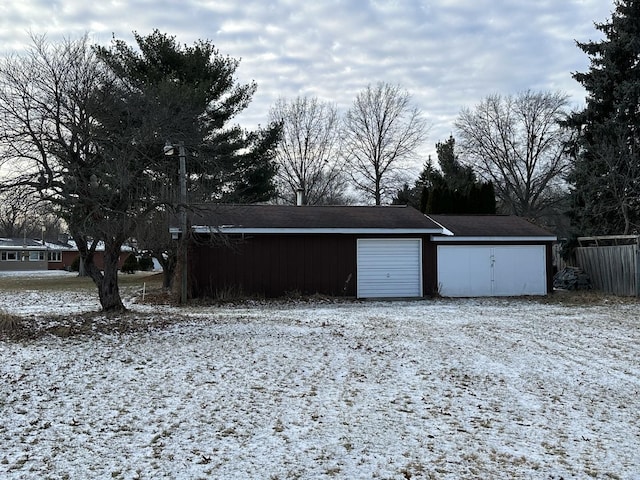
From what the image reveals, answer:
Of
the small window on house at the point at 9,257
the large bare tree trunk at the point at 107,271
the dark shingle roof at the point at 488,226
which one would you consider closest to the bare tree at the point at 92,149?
the large bare tree trunk at the point at 107,271

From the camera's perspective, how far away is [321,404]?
213 inches

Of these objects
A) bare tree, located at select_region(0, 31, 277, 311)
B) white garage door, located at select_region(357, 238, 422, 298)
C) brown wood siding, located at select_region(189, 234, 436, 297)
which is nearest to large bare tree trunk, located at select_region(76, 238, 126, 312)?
bare tree, located at select_region(0, 31, 277, 311)

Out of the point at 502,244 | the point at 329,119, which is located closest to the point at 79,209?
the point at 502,244

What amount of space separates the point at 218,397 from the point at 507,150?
1382 inches

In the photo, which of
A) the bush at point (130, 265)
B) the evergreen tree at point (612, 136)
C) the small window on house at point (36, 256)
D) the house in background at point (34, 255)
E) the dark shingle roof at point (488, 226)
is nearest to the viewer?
the dark shingle roof at point (488, 226)

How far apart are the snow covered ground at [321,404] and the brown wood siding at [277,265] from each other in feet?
20.2

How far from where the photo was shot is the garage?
1755 cm

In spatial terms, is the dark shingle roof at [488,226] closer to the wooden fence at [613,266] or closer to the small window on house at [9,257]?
the wooden fence at [613,266]

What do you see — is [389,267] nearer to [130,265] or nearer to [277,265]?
[277,265]

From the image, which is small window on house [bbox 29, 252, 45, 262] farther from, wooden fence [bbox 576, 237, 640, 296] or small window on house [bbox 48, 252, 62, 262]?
wooden fence [bbox 576, 237, 640, 296]

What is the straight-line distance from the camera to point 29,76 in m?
10.2

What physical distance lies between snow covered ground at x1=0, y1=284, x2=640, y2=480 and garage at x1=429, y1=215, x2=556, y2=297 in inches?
297

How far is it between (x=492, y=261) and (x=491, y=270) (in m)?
0.30

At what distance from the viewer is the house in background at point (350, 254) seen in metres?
16.1
